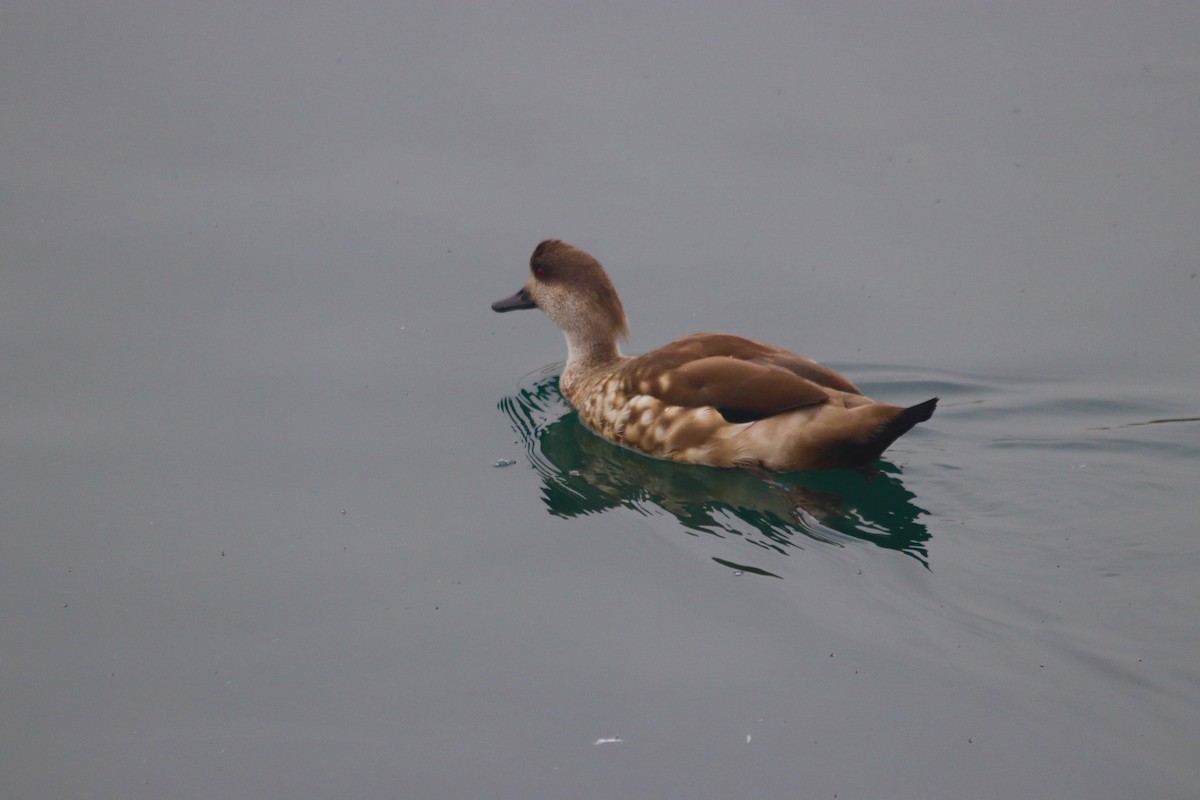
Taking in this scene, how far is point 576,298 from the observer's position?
9.29 metres

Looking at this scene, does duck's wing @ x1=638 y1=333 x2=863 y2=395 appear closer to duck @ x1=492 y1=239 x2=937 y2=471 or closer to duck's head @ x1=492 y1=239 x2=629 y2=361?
duck @ x1=492 y1=239 x2=937 y2=471

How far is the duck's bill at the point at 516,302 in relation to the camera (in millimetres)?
9461

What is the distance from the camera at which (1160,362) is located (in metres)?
9.12

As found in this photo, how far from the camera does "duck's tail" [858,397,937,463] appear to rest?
7.25m

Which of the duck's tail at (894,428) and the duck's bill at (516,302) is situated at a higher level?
the duck's bill at (516,302)

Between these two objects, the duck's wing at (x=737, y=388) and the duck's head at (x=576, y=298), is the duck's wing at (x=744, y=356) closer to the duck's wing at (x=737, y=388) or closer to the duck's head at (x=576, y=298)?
the duck's wing at (x=737, y=388)

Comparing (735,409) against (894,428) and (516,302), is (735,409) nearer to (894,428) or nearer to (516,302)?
(894,428)

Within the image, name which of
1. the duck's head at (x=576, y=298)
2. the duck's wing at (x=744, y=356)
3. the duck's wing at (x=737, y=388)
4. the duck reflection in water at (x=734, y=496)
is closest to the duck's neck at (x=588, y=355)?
the duck's head at (x=576, y=298)

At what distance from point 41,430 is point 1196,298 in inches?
307

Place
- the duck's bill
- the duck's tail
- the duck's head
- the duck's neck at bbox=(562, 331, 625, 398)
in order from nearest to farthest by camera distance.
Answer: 1. the duck's tail
2. the duck's head
3. the duck's neck at bbox=(562, 331, 625, 398)
4. the duck's bill

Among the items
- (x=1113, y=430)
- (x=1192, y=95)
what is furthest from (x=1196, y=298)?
(x=1192, y=95)

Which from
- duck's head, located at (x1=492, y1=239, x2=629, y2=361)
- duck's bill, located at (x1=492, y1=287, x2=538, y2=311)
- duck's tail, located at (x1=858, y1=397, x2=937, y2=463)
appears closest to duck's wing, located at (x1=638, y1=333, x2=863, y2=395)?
duck's tail, located at (x1=858, y1=397, x2=937, y2=463)

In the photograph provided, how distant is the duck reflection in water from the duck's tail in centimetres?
28

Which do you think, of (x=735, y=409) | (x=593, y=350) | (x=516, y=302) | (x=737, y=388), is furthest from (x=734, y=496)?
(x=516, y=302)
